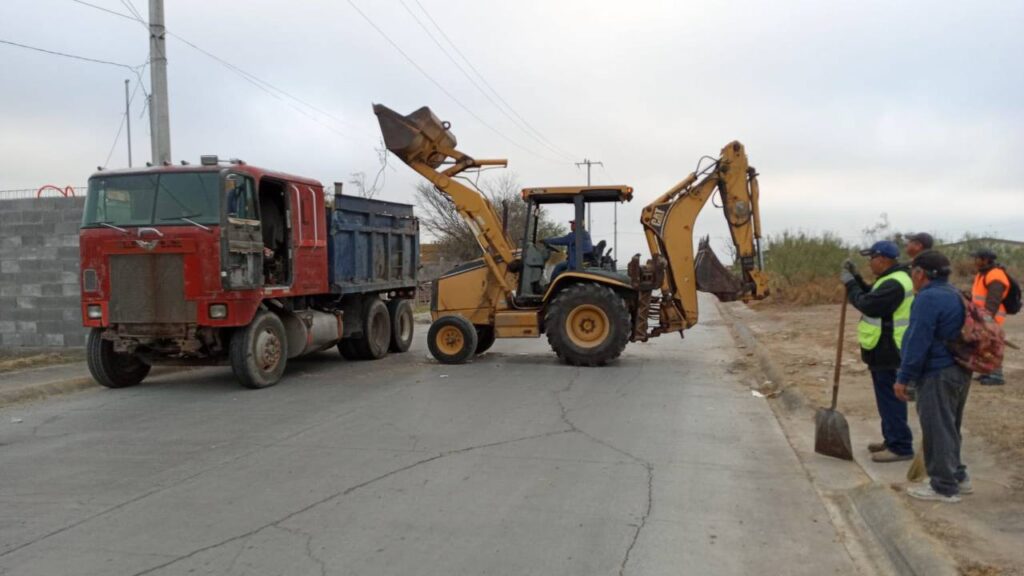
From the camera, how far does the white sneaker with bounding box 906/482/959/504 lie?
17.7 feet

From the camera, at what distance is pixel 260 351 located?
10.7 metres

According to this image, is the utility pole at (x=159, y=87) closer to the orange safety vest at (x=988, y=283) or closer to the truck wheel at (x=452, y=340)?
the truck wheel at (x=452, y=340)

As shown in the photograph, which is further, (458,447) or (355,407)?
(355,407)

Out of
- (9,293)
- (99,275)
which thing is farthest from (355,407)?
(9,293)

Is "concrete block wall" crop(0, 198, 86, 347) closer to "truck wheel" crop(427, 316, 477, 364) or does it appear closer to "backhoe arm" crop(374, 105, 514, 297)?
"backhoe arm" crop(374, 105, 514, 297)

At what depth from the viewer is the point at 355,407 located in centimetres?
935

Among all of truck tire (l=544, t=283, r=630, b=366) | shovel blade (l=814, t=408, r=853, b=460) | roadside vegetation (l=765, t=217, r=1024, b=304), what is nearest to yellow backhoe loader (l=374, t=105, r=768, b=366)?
truck tire (l=544, t=283, r=630, b=366)

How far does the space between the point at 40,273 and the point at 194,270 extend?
5.18 meters

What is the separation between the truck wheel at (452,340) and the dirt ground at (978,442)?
4.89 meters

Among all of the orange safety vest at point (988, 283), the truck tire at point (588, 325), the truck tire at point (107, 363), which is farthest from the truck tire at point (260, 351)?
the orange safety vest at point (988, 283)

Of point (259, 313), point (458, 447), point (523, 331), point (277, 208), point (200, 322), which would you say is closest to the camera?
point (458, 447)

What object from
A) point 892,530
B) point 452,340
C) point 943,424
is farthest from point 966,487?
point 452,340

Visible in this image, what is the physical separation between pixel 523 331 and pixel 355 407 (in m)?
4.45

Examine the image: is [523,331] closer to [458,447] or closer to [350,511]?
[458,447]
